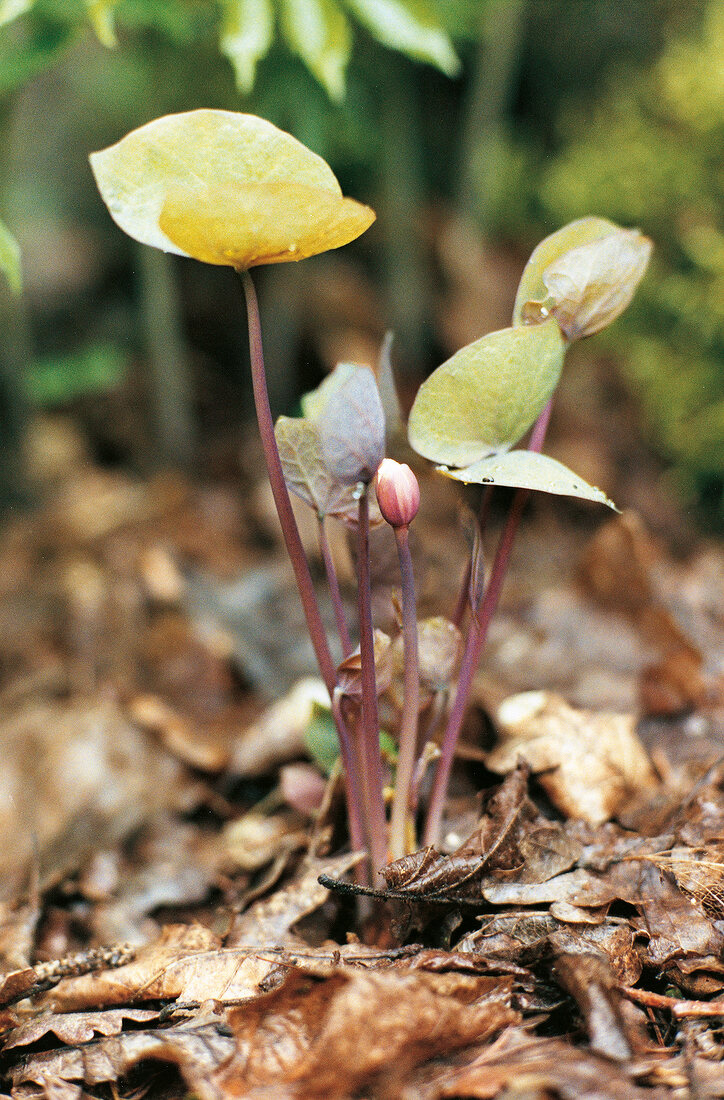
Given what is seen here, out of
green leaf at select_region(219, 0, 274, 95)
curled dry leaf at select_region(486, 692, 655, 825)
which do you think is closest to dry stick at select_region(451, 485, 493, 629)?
curled dry leaf at select_region(486, 692, 655, 825)

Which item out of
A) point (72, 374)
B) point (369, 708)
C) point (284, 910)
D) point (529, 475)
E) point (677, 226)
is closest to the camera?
point (529, 475)

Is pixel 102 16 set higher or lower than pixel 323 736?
higher

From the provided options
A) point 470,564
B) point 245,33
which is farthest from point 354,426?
point 245,33

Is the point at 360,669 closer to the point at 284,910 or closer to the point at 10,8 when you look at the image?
the point at 284,910

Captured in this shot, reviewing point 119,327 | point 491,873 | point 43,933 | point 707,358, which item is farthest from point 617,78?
point 43,933

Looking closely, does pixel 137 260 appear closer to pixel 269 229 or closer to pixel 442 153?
pixel 442 153

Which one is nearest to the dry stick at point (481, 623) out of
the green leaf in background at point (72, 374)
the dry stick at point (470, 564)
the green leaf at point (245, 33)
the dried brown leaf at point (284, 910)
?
the dry stick at point (470, 564)

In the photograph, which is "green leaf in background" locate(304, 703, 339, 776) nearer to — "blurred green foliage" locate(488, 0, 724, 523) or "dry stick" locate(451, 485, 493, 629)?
"dry stick" locate(451, 485, 493, 629)
